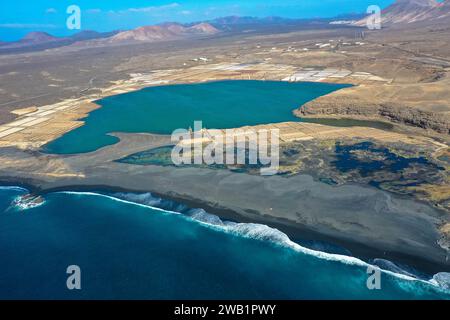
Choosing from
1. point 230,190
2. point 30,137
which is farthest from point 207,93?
point 230,190

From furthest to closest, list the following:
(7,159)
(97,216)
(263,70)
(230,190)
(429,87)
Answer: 1. (263,70)
2. (429,87)
3. (7,159)
4. (230,190)
5. (97,216)

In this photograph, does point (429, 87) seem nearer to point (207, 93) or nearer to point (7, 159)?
point (207, 93)

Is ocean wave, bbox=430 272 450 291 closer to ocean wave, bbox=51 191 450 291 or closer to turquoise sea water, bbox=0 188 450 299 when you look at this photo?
ocean wave, bbox=51 191 450 291

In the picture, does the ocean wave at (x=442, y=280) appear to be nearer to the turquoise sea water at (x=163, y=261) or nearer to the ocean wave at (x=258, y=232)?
the ocean wave at (x=258, y=232)

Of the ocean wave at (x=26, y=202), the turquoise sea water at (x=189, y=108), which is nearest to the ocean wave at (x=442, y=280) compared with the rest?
the ocean wave at (x=26, y=202)

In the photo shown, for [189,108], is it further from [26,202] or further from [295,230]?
[295,230]

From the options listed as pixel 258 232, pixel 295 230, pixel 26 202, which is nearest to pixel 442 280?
pixel 295 230
